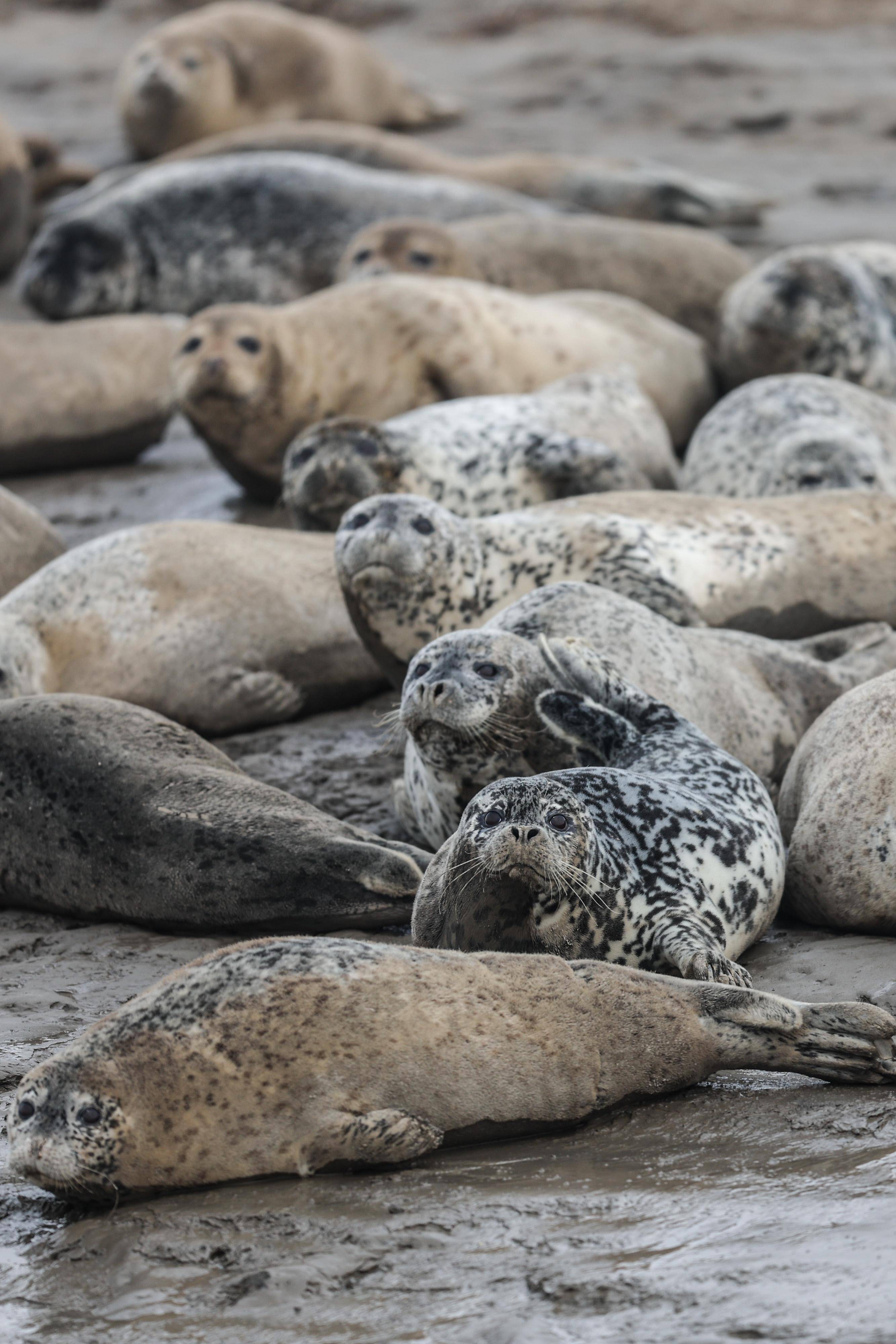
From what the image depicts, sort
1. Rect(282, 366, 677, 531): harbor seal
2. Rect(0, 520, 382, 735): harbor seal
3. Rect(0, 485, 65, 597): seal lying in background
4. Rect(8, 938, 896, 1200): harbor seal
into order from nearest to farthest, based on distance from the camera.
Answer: Rect(8, 938, 896, 1200): harbor seal → Rect(0, 520, 382, 735): harbor seal → Rect(282, 366, 677, 531): harbor seal → Rect(0, 485, 65, 597): seal lying in background

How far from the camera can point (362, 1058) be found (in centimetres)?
271

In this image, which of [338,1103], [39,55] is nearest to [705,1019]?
[338,1103]

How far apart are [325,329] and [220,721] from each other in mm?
2427

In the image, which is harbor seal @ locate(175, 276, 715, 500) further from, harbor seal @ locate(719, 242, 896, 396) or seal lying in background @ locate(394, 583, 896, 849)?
seal lying in background @ locate(394, 583, 896, 849)

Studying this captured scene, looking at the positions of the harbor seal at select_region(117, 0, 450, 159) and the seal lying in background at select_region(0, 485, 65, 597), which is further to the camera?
the harbor seal at select_region(117, 0, 450, 159)

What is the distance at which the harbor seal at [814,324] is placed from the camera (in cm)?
716

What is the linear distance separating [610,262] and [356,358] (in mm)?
2242

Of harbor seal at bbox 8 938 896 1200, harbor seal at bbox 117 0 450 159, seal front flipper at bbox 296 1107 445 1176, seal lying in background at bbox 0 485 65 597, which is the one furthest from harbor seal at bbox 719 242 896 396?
harbor seal at bbox 117 0 450 159

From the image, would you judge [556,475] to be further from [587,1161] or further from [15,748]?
[587,1161]

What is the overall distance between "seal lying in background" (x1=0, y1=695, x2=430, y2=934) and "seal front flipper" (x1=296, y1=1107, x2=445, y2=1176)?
1062 millimetres

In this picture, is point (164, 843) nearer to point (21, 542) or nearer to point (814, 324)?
point (21, 542)

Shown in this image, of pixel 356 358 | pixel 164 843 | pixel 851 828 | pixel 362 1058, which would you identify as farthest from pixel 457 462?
pixel 362 1058

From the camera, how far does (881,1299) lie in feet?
6.86

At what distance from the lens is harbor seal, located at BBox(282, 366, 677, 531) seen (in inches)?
230
